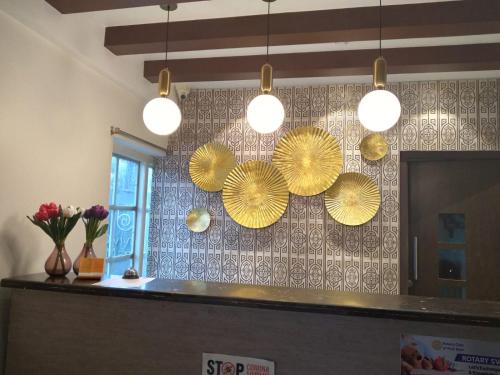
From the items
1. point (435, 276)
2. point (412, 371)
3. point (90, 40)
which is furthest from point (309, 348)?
point (90, 40)

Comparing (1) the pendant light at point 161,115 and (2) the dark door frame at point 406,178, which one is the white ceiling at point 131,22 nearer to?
(2) the dark door frame at point 406,178

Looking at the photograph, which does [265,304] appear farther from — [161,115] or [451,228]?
[451,228]

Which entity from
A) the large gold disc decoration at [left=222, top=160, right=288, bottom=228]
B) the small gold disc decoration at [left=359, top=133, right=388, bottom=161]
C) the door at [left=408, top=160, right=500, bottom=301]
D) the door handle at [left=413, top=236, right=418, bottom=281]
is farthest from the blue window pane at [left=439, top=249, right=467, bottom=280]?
the large gold disc decoration at [left=222, top=160, right=288, bottom=228]

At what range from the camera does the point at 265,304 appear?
1.29m

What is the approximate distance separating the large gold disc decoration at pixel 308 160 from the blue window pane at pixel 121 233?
1208mm

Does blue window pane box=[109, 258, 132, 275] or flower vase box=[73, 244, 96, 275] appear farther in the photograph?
blue window pane box=[109, 258, 132, 275]

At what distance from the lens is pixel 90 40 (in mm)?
2150

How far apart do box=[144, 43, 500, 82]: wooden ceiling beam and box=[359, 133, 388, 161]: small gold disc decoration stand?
487mm

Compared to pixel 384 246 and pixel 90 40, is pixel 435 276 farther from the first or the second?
pixel 90 40

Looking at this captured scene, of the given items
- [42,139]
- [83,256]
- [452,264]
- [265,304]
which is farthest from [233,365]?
[452,264]

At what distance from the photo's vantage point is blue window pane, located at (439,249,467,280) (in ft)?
Answer: 8.66

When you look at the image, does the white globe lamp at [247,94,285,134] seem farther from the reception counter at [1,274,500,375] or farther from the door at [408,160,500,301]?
the door at [408,160,500,301]

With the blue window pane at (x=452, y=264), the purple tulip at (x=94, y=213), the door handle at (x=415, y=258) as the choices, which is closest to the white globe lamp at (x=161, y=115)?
the purple tulip at (x=94, y=213)

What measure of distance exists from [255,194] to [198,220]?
497 mm
